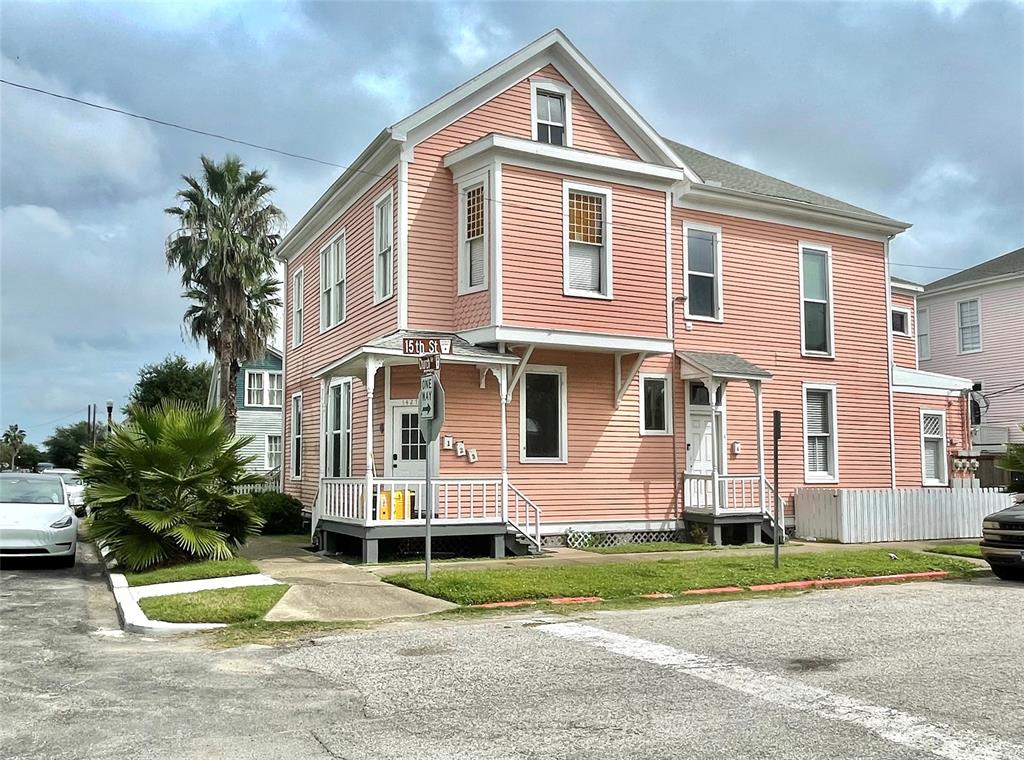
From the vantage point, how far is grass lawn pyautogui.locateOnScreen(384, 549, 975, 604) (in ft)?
38.0

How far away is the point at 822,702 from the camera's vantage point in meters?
6.49

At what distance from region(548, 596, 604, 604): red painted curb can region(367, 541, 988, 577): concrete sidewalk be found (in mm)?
2362

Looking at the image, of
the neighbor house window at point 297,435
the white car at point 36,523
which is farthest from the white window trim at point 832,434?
the white car at point 36,523

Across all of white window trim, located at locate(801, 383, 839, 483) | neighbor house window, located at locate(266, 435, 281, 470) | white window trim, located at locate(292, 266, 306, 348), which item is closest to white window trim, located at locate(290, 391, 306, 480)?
white window trim, located at locate(292, 266, 306, 348)

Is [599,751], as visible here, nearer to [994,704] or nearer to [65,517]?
[994,704]

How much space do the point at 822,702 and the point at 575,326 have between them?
1101 cm

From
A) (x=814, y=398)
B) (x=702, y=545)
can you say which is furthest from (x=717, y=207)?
(x=702, y=545)

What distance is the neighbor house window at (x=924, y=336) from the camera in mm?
34969

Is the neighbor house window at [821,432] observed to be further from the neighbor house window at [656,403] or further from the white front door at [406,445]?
the white front door at [406,445]

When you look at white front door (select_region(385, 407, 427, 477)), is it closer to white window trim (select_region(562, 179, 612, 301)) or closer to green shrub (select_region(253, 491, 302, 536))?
white window trim (select_region(562, 179, 612, 301))

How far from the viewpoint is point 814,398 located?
21.8 metres

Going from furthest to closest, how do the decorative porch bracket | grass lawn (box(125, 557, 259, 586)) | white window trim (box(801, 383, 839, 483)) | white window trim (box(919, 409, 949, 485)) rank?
white window trim (box(919, 409, 949, 485)), white window trim (box(801, 383, 839, 483)), the decorative porch bracket, grass lawn (box(125, 557, 259, 586))

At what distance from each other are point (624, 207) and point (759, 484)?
6334mm

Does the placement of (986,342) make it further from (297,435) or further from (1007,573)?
(297,435)
